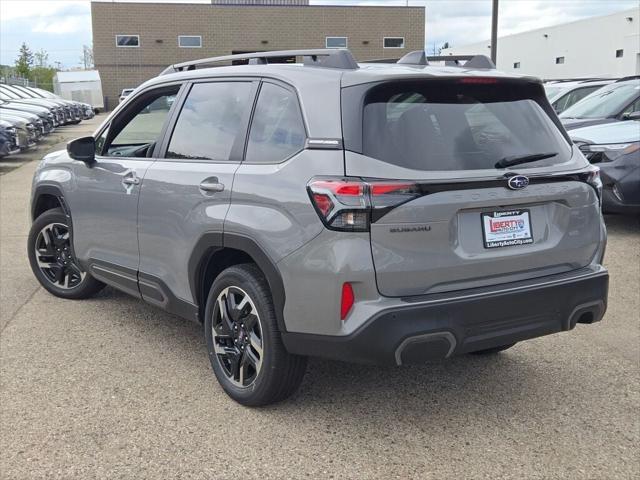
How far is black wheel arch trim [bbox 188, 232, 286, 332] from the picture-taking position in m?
3.50

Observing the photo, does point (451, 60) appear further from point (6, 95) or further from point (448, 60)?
point (6, 95)

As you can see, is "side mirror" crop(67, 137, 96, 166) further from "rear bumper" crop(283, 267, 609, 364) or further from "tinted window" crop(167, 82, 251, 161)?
"rear bumper" crop(283, 267, 609, 364)

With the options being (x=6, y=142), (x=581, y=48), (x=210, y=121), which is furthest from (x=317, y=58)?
(x=581, y=48)

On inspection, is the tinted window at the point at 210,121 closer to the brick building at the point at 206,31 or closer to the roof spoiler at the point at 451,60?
the roof spoiler at the point at 451,60

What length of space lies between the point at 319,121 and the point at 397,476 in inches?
65.8

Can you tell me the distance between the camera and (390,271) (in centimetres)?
321

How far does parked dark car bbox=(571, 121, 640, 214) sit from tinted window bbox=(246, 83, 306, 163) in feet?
18.1

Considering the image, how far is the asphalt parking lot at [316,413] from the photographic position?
333 centimetres

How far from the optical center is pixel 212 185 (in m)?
3.91

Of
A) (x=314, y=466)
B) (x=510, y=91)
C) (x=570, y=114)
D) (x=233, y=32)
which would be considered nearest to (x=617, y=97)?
(x=570, y=114)

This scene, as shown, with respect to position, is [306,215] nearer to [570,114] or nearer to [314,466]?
[314,466]

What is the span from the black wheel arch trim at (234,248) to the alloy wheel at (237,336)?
21cm

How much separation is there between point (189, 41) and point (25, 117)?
36966 mm

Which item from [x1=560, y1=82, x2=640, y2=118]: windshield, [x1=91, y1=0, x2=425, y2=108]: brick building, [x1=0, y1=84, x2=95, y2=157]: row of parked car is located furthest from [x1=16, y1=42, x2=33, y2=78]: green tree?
[x1=560, y1=82, x2=640, y2=118]: windshield
